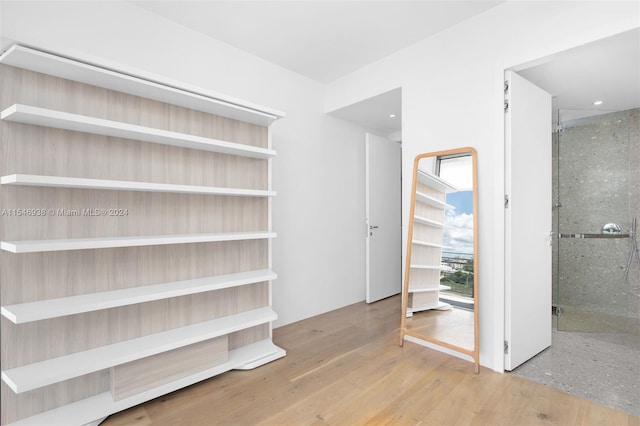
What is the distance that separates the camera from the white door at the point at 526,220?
2287 millimetres

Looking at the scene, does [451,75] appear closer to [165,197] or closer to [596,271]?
[165,197]

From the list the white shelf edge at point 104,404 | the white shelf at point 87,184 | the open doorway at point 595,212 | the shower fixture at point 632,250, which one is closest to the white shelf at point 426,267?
the open doorway at point 595,212

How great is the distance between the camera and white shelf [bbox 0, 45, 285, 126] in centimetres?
162

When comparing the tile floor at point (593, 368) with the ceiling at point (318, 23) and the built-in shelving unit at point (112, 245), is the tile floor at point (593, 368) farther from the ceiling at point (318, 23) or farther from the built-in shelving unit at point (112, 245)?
the ceiling at point (318, 23)

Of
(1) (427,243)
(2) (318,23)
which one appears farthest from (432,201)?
(2) (318,23)

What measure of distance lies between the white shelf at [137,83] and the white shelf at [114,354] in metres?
1.60

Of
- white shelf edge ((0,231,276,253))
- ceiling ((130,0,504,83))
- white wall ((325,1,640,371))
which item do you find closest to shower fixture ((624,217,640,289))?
white wall ((325,1,640,371))

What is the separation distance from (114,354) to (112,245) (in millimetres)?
637

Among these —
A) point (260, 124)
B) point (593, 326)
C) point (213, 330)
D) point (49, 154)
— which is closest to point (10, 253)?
point (49, 154)

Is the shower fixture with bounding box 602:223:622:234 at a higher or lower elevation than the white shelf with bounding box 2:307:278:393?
higher

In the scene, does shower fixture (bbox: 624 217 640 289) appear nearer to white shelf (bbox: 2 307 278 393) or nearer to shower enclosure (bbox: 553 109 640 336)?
shower enclosure (bbox: 553 109 640 336)

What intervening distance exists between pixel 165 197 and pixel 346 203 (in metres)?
2.21

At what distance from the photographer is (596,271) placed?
3414mm

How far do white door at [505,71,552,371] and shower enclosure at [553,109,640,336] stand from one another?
24.5 inches
